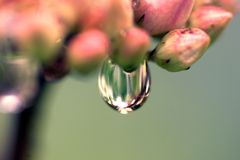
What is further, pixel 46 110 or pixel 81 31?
pixel 46 110

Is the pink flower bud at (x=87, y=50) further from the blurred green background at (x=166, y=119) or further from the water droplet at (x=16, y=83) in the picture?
the blurred green background at (x=166, y=119)

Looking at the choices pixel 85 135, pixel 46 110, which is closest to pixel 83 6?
pixel 46 110

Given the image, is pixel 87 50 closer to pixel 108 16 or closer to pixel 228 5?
pixel 108 16

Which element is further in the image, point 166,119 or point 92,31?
point 166,119

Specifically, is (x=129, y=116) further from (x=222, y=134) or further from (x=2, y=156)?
(x=2, y=156)

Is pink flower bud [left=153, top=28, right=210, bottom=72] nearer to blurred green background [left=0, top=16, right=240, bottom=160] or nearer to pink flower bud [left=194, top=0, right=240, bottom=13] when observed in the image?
pink flower bud [left=194, top=0, right=240, bottom=13]

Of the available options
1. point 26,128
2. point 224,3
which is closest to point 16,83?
point 26,128

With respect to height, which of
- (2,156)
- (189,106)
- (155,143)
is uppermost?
(189,106)
